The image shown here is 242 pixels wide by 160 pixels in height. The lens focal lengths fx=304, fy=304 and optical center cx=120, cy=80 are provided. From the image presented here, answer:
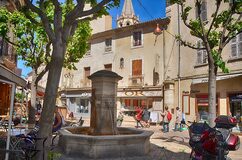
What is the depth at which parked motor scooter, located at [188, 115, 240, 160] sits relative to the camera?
22.0 feet

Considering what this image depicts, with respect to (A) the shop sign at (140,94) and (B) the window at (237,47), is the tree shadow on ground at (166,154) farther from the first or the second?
(A) the shop sign at (140,94)

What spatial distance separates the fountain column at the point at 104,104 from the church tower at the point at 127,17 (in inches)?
1607

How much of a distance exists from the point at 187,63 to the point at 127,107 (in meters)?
8.39

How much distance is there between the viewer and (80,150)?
347 inches

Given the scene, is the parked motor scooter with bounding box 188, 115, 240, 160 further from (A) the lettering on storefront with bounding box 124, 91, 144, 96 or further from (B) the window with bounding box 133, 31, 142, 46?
(B) the window with bounding box 133, 31, 142, 46

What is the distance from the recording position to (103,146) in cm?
868

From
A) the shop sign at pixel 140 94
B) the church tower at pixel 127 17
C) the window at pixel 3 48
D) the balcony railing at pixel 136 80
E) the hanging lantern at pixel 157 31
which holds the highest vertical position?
the church tower at pixel 127 17

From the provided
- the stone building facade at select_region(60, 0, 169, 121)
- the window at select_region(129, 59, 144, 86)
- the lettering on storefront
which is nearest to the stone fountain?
the stone building facade at select_region(60, 0, 169, 121)

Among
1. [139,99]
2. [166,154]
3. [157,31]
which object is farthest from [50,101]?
[139,99]

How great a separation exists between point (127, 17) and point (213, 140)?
46680mm

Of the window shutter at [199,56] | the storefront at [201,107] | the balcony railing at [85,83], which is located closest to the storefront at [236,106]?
the storefront at [201,107]

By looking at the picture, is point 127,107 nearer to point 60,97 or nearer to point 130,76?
point 130,76

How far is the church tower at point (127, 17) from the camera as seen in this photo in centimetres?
5133

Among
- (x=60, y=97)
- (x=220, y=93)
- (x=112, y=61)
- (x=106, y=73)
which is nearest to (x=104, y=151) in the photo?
(x=106, y=73)
